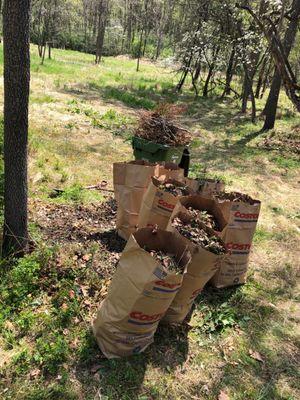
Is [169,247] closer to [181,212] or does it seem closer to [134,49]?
[181,212]

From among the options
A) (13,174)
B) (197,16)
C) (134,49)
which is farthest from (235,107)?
(134,49)

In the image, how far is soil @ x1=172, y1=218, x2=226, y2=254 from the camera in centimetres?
311

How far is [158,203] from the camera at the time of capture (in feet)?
12.5

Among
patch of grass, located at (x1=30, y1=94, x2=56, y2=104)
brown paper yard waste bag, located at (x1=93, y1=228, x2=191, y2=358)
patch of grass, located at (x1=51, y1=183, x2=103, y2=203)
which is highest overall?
brown paper yard waste bag, located at (x1=93, y1=228, x2=191, y2=358)

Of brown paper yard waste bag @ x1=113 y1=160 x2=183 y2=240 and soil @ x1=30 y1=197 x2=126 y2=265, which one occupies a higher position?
brown paper yard waste bag @ x1=113 y1=160 x2=183 y2=240

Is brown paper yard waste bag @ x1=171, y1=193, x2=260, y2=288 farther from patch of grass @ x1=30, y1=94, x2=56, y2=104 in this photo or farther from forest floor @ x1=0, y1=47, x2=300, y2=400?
patch of grass @ x1=30, y1=94, x2=56, y2=104

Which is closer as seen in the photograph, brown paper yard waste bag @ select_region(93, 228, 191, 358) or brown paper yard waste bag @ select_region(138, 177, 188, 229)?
brown paper yard waste bag @ select_region(93, 228, 191, 358)

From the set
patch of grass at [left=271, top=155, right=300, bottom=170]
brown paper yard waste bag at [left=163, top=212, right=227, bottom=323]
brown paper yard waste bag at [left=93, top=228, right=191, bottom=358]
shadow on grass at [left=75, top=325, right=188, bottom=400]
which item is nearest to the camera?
brown paper yard waste bag at [left=93, top=228, right=191, bottom=358]

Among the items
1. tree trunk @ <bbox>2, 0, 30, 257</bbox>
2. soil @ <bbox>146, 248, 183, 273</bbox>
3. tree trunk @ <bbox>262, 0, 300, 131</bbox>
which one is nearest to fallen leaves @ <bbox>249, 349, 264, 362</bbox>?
soil @ <bbox>146, 248, 183, 273</bbox>

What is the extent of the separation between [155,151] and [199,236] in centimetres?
233

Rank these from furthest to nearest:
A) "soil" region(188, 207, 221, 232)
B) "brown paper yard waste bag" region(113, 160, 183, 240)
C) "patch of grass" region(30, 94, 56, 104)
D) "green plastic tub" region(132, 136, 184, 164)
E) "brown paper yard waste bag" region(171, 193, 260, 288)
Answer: "patch of grass" region(30, 94, 56, 104), "green plastic tub" region(132, 136, 184, 164), "brown paper yard waste bag" region(113, 160, 183, 240), "brown paper yard waste bag" region(171, 193, 260, 288), "soil" region(188, 207, 221, 232)

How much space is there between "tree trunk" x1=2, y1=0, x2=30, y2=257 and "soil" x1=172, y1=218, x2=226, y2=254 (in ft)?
4.97

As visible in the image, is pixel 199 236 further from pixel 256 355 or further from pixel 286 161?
pixel 286 161

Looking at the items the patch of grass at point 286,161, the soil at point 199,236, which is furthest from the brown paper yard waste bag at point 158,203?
the patch of grass at point 286,161
